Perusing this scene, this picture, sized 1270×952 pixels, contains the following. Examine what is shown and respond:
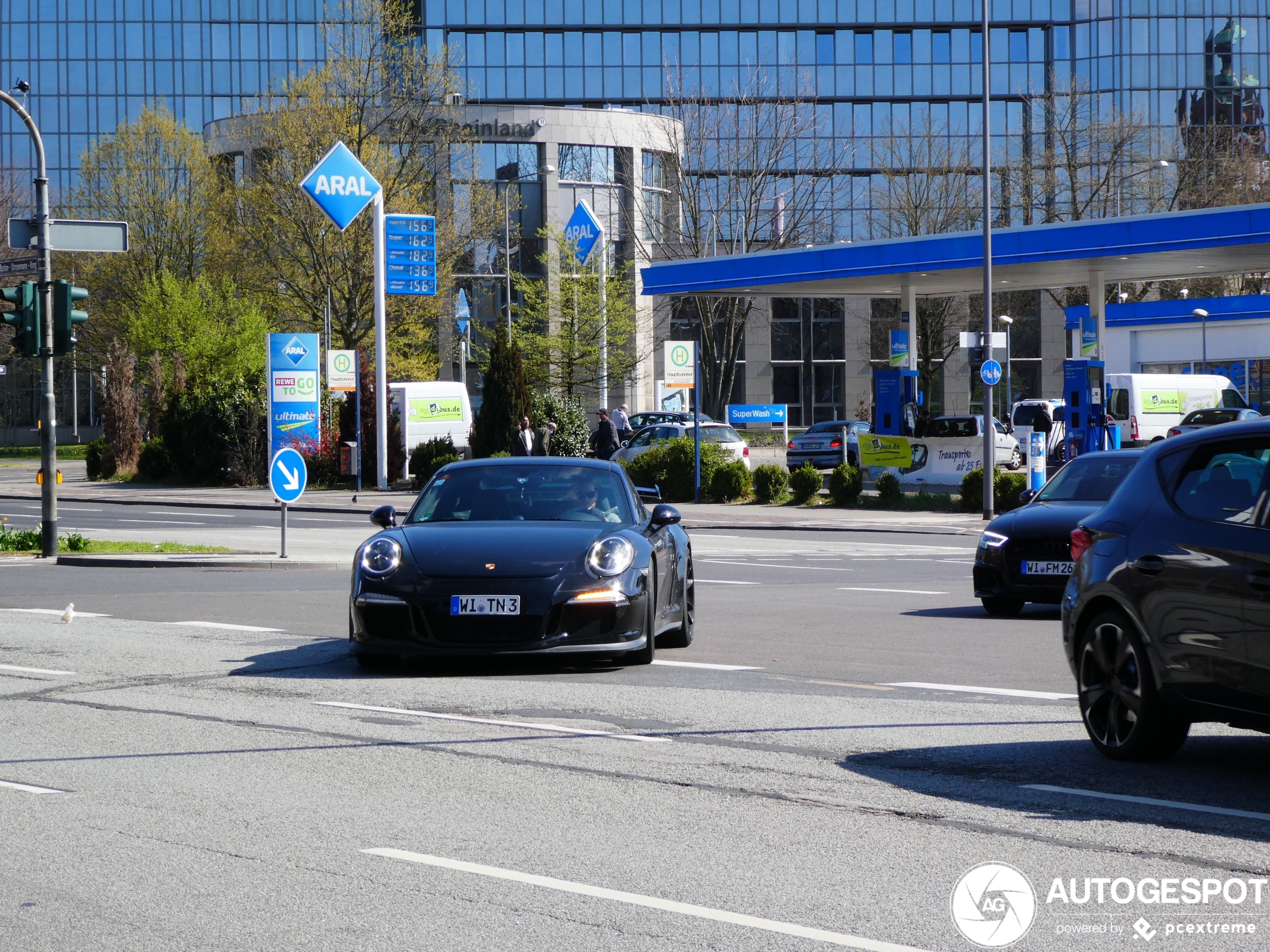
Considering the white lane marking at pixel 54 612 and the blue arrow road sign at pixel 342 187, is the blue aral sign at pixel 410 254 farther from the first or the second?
the white lane marking at pixel 54 612

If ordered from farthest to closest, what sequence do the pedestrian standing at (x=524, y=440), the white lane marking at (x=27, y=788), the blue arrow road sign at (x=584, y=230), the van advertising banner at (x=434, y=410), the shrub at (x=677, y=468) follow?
the blue arrow road sign at (x=584, y=230)
the van advertising banner at (x=434, y=410)
the pedestrian standing at (x=524, y=440)
the shrub at (x=677, y=468)
the white lane marking at (x=27, y=788)

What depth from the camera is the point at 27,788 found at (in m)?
7.02

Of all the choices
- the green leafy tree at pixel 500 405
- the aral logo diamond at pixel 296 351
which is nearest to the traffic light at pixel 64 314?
the aral logo diamond at pixel 296 351

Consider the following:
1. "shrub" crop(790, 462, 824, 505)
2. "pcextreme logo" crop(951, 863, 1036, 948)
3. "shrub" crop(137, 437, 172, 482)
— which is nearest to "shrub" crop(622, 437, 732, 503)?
"shrub" crop(790, 462, 824, 505)

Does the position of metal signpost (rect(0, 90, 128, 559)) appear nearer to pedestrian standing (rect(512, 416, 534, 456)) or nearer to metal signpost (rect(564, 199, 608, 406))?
pedestrian standing (rect(512, 416, 534, 456))

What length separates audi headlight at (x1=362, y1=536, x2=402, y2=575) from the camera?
33.7ft

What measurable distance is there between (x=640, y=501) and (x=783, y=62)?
3031 inches

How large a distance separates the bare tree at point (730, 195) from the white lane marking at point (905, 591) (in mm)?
47675

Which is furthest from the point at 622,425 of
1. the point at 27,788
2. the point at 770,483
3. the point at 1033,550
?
the point at 27,788

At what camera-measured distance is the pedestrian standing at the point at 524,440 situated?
1419 inches

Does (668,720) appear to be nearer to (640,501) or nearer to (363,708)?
(363,708)

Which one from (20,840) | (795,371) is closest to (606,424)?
(20,840)

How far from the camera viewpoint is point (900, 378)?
36.8 metres

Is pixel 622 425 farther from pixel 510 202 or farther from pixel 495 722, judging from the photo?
→ pixel 495 722
